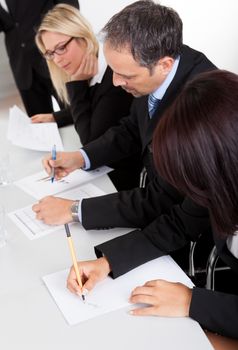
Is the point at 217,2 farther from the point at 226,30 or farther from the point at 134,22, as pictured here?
the point at 134,22

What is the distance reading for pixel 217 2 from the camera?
3.12 metres

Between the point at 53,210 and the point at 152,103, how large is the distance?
0.49 m

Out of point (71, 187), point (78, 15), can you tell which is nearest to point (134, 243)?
point (71, 187)

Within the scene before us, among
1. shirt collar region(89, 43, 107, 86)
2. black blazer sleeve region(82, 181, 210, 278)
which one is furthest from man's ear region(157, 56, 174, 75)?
shirt collar region(89, 43, 107, 86)

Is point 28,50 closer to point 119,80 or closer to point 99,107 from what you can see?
point 99,107

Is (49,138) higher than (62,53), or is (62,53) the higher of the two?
(62,53)

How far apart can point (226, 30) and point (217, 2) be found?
223 mm

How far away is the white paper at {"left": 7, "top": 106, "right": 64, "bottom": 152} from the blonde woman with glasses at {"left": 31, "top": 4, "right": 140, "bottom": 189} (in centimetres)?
14

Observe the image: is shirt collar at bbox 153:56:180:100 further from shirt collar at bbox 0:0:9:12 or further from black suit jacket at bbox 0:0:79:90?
shirt collar at bbox 0:0:9:12

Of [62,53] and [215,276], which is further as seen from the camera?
[62,53]

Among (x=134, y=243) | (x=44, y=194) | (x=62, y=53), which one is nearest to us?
(x=134, y=243)

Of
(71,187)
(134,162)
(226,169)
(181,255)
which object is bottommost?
(181,255)

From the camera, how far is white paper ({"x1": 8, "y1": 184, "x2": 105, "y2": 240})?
1232mm

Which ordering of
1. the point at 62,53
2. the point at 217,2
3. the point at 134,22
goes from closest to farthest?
the point at 134,22, the point at 62,53, the point at 217,2
